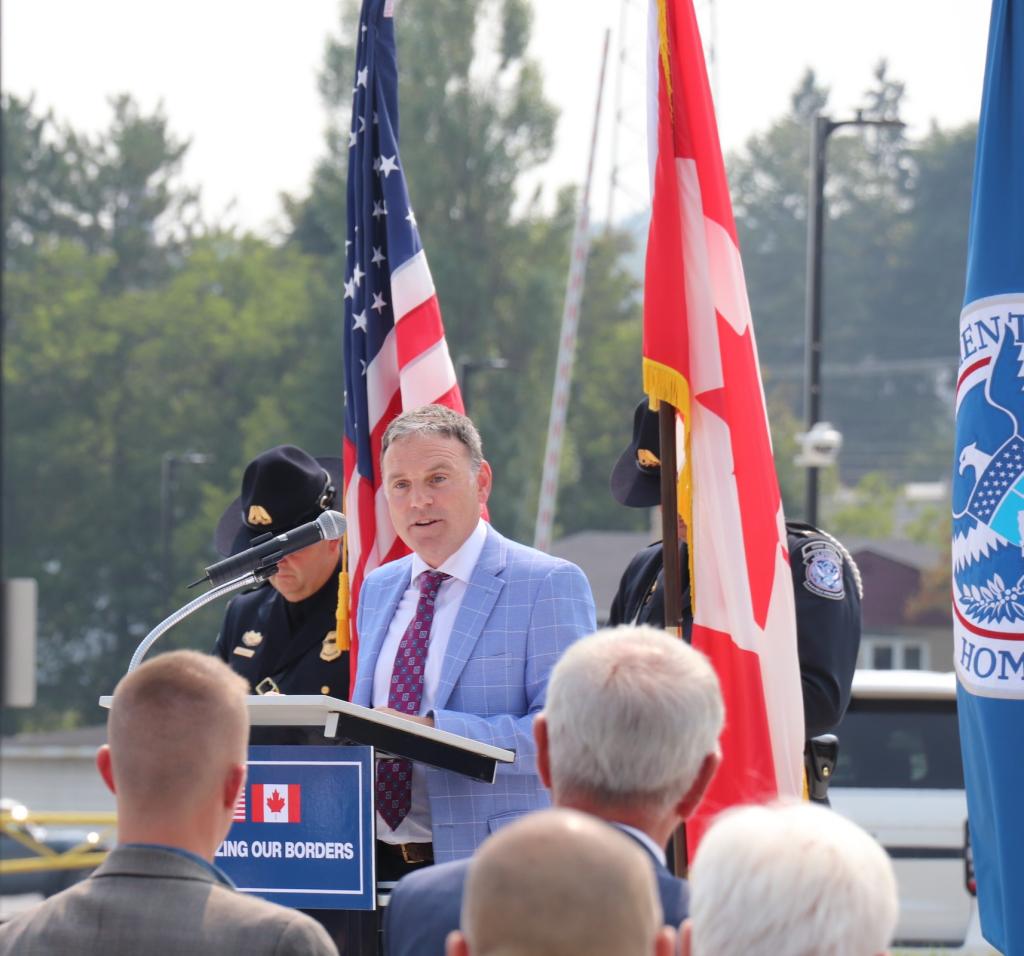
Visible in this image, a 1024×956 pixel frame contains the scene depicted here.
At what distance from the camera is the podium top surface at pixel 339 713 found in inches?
151

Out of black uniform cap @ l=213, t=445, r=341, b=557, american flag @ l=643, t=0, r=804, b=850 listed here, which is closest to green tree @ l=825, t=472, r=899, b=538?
black uniform cap @ l=213, t=445, r=341, b=557

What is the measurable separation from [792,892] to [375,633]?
91.9 inches

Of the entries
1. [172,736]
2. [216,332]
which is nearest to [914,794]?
[172,736]

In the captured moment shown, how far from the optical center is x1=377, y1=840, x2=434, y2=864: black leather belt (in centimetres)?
430

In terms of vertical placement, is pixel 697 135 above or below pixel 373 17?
below

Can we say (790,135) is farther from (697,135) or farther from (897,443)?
(697,135)

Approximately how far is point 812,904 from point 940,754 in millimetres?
9025

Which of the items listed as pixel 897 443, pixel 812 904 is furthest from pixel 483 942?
pixel 897 443

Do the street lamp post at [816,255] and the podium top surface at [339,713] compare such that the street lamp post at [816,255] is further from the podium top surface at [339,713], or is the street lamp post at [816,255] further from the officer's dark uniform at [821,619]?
the podium top surface at [339,713]

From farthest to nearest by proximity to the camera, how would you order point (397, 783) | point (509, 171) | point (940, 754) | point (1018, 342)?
point (509, 171), point (940, 754), point (1018, 342), point (397, 783)

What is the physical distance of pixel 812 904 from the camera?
2441 millimetres

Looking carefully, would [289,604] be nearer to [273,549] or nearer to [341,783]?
[273,549]

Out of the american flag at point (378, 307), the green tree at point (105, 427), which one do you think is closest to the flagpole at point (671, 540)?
the american flag at point (378, 307)

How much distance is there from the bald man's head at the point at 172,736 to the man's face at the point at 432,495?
5.62ft
